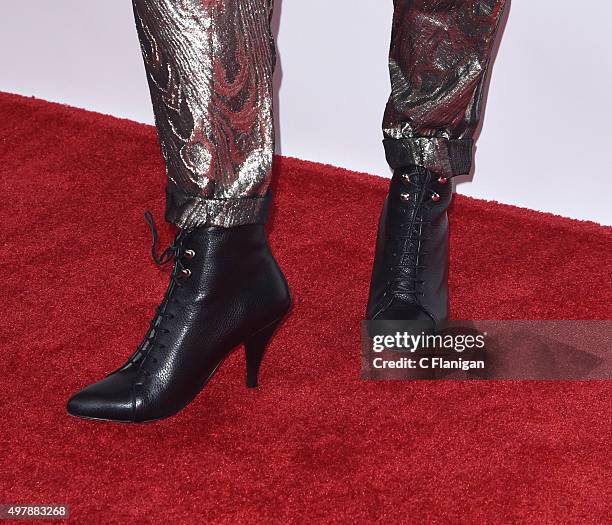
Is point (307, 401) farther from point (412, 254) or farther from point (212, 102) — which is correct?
point (212, 102)

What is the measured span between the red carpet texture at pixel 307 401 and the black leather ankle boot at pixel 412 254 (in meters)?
0.10

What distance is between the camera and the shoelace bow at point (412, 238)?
1.34 m

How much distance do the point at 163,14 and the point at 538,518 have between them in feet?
2.31

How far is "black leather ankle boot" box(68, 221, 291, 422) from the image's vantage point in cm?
114

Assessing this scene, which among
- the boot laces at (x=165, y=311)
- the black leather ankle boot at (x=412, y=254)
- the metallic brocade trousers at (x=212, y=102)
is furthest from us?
the black leather ankle boot at (x=412, y=254)

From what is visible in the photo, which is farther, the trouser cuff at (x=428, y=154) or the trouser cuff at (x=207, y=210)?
the trouser cuff at (x=428, y=154)

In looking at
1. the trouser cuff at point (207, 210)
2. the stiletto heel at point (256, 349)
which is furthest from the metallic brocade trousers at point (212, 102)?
the stiletto heel at point (256, 349)

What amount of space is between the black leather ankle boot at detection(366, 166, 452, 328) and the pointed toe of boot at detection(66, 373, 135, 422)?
38 cm

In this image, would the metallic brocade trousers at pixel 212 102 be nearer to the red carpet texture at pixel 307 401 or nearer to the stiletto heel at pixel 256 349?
the stiletto heel at pixel 256 349

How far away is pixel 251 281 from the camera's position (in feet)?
3.90

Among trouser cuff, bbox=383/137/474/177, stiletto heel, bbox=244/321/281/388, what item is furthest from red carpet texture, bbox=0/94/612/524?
trouser cuff, bbox=383/137/474/177

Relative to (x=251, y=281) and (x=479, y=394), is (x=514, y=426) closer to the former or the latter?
(x=479, y=394)

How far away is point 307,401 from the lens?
4.06 feet

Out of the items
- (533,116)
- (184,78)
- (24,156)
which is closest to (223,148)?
(184,78)
